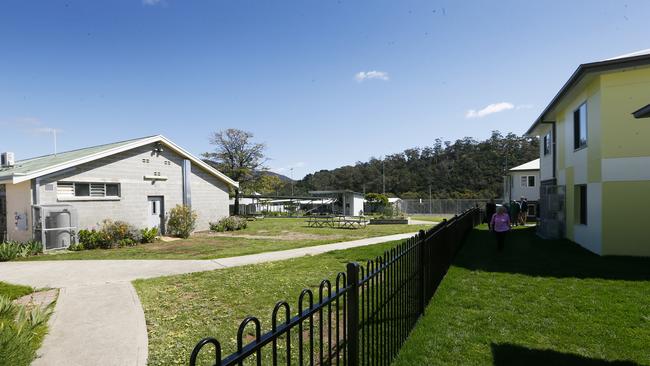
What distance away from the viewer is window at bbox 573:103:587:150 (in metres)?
→ 12.1

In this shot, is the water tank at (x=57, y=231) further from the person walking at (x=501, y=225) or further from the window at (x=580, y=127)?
the window at (x=580, y=127)

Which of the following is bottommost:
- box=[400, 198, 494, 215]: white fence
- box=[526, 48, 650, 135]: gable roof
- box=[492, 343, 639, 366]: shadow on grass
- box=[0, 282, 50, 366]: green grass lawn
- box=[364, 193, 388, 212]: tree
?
box=[400, 198, 494, 215]: white fence

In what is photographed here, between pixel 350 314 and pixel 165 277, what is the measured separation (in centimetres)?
697

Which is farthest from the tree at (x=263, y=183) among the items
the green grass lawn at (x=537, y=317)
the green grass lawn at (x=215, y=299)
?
the green grass lawn at (x=537, y=317)

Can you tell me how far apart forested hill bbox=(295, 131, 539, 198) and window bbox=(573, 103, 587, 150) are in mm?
52795

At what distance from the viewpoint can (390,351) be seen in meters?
3.97

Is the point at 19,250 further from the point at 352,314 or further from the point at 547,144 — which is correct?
the point at 547,144

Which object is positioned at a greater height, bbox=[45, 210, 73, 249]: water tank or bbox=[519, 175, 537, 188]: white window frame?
bbox=[519, 175, 537, 188]: white window frame

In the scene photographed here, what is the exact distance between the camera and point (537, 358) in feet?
13.3

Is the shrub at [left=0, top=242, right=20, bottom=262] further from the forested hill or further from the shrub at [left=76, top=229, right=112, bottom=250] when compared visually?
the forested hill

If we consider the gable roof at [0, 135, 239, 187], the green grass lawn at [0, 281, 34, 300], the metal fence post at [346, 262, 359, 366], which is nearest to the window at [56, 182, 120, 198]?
the gable roof at [0, 135, 239, 187]

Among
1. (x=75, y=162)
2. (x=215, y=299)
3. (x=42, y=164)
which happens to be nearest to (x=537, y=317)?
(x=215, y=299)

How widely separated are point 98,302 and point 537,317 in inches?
280

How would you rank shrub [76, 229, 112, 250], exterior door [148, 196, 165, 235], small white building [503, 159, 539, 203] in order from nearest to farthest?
shrub [76, 229, 112, 250] < exterior door [148, 196, 165, 235] < small white building [503, 159, 539, 203]
